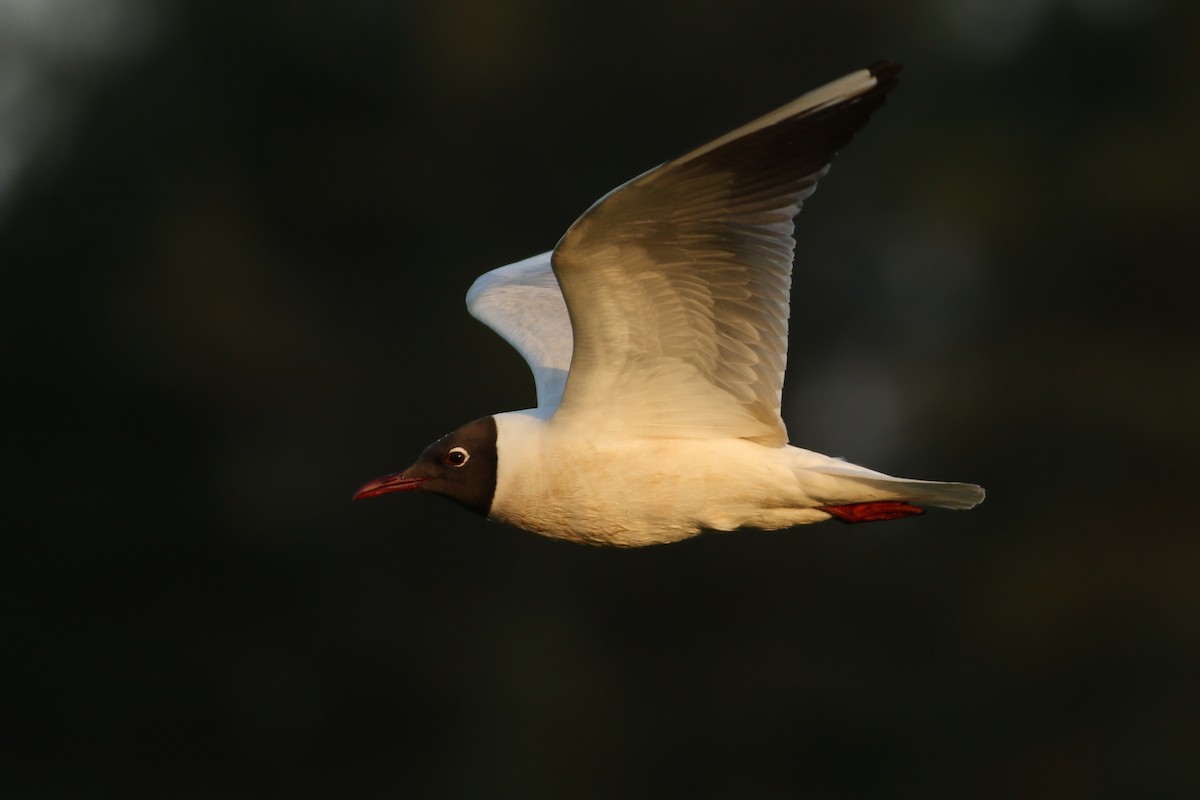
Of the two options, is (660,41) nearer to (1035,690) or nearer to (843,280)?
(843,280)

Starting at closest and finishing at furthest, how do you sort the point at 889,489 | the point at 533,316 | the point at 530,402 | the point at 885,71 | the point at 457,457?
the point at 885,71, the point at 889,489, the point at 457,457, the point at 533,316, the point at 530,402

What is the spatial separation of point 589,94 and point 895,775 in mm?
9302

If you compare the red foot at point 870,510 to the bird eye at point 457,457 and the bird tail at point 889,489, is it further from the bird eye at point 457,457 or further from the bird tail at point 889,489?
the bird eye at point 457,457

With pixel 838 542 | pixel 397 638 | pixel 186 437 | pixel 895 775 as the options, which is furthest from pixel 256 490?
pixel 895 775

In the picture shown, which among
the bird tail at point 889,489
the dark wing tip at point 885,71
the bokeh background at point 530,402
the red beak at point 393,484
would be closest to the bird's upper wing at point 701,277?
the dark wing tip at point 885,71

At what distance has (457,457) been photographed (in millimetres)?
6109

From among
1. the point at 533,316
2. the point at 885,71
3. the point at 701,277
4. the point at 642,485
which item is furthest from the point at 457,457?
the point at 885,71

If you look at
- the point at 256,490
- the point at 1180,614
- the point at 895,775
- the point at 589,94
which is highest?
the point at 589,94

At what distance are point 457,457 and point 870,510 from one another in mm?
1222

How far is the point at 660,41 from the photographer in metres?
24.2

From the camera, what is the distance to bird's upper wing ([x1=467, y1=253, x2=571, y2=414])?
266 inches

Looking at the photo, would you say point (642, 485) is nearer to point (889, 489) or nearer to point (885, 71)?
point (889, 489)

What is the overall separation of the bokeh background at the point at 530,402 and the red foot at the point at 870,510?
11.7m

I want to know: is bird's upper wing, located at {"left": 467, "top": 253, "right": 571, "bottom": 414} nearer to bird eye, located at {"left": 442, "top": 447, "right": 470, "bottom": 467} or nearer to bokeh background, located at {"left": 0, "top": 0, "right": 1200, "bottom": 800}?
bird eye, located at {"left": 442, "top": 447, "right": 470, "bottom": 467}
